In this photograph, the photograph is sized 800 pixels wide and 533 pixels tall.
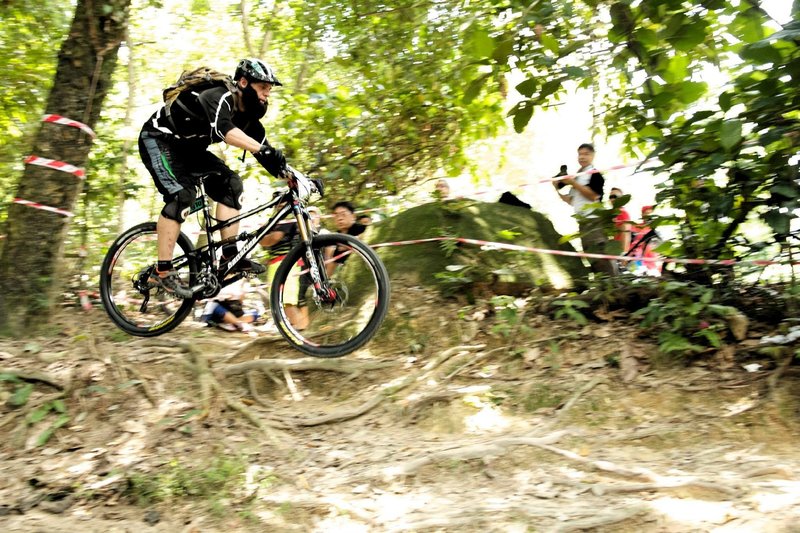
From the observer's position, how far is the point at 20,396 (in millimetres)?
4516

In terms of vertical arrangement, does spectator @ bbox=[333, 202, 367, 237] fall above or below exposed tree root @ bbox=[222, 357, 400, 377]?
above

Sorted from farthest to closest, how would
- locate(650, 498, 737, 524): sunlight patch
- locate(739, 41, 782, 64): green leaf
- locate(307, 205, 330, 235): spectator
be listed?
locate(307, 205, 330, 235): spectator, locate(739, 41, 782, 64): green leaf, locate(650, 498, 737, 524): sunlight patch

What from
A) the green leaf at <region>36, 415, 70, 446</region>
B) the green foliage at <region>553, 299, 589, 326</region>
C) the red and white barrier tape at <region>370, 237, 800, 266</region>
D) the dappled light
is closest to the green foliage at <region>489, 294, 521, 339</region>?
the dappled light

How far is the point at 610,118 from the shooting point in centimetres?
546

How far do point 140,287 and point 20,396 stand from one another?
112 centimetres

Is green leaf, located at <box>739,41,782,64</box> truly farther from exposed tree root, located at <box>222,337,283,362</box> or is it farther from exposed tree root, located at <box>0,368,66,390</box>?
exposed tree root, located at <box>0,368,66,390</box>

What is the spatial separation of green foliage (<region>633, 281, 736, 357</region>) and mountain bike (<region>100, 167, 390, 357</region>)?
6.87ft

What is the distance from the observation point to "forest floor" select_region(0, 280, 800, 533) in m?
3.54

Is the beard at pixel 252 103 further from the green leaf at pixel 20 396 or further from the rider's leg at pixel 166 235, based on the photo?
the green leaf at pixel 20 396

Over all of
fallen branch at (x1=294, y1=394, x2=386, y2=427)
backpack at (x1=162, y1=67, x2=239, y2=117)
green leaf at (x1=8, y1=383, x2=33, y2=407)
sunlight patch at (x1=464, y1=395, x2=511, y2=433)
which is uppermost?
backpack at (x1=162, y1=67, x2=239, y2=117)

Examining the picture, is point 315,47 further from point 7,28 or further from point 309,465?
point 309,465

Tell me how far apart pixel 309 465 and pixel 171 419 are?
0.99 m

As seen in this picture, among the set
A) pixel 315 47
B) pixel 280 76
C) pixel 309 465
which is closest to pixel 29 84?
pixel 315 47

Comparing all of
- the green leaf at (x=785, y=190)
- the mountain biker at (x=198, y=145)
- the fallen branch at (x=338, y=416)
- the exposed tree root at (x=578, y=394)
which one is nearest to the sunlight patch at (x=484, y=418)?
the exposed tree root at (x=578, y=394)
